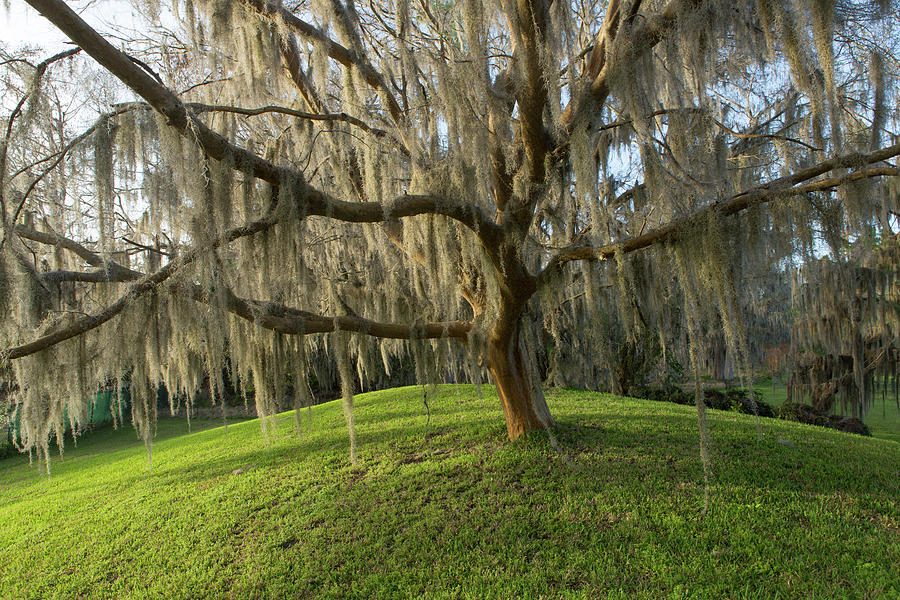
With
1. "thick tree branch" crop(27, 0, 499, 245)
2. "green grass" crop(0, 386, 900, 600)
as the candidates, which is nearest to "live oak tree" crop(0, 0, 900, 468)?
"thick tree branch" crop(27, 0, 499, 245)

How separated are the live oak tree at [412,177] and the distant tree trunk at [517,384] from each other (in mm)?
25

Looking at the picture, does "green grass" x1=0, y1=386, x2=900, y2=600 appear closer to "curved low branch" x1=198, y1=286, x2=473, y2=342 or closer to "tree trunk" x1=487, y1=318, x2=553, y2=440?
"tree trunk" x1=487, y1=318, x2=553, y2=440

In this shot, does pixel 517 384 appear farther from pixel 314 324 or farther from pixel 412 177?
pixel 412 177

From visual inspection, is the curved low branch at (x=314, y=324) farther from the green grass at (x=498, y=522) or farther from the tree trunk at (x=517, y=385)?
the green grass at (x=498, y=522)

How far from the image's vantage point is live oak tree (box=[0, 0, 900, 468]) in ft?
8.71

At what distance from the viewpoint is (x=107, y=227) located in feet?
8.91

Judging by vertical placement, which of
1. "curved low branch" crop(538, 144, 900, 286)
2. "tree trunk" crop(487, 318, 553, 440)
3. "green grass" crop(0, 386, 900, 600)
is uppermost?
"curved low branch" crop(538, 144, 900, 286)

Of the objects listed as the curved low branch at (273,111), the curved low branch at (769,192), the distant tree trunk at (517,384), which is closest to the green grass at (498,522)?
the distant tree trunk at (517,384)

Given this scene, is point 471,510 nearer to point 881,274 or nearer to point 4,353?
point 4,353

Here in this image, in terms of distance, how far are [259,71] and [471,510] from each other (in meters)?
→ 4.04

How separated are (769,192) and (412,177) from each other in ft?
8.21

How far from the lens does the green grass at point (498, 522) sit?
2.95 meters

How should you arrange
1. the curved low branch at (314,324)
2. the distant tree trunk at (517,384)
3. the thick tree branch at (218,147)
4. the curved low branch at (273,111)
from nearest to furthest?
1. the thick tree branch at (218,147)
2. the curved low branch at (273,111)
3. the curved low branch at (314,324)
4. the distant tree trunk at (517,384)

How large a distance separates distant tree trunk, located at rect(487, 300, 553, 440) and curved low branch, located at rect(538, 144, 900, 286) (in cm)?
141
